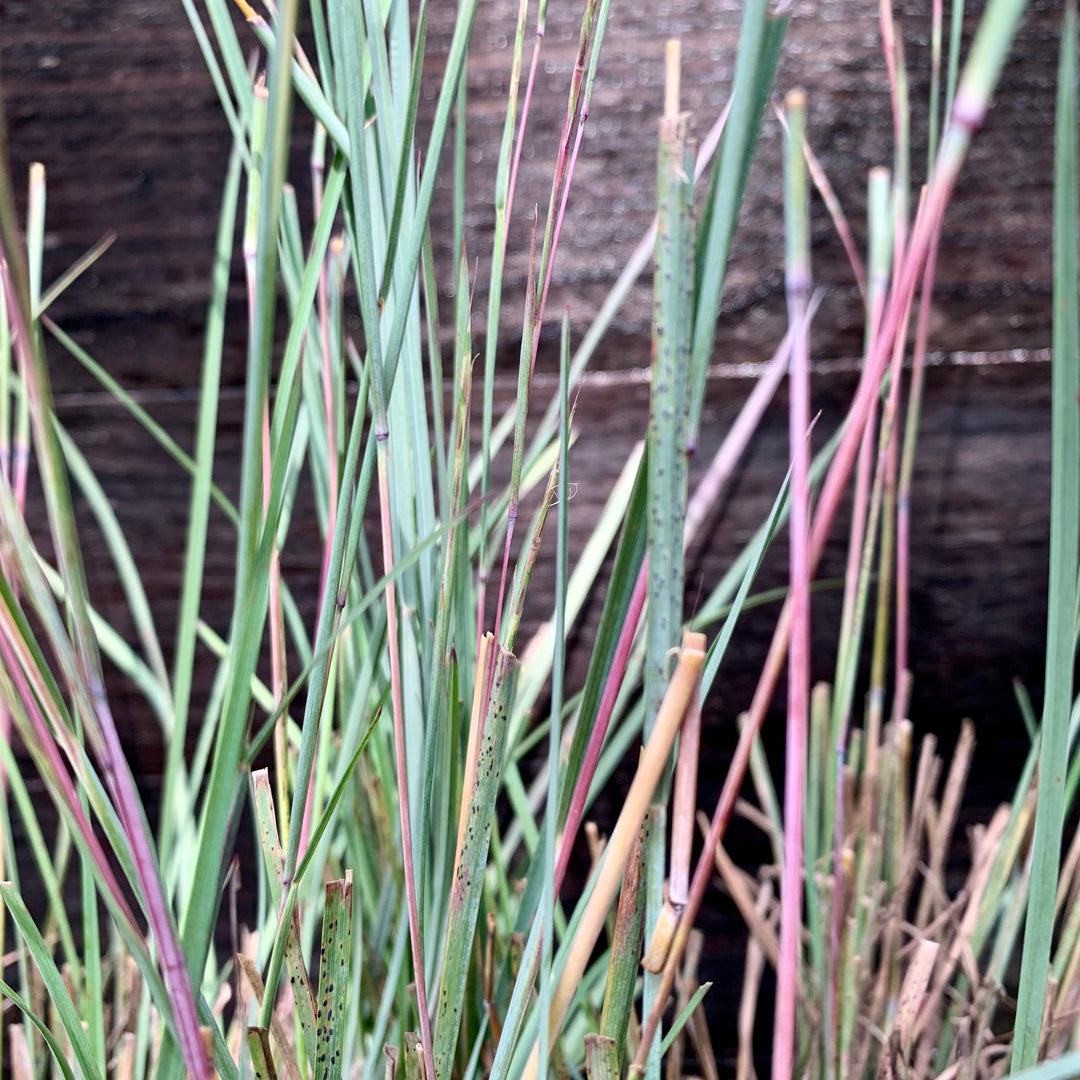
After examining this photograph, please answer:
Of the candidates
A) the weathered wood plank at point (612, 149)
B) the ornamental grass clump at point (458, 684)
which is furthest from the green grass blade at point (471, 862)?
the weathered wood plank at point (612, 149)

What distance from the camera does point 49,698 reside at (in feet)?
0.37

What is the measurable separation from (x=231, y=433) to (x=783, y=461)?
249 millimetres

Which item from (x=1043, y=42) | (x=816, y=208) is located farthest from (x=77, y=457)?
(x=1043, y=42)

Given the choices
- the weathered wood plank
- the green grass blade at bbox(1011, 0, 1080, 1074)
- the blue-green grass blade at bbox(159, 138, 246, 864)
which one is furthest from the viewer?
the weathered wood plank

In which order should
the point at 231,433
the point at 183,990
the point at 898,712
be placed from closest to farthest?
1. the point at 183,990
2. the point at 898,712
3. the point at 231,433

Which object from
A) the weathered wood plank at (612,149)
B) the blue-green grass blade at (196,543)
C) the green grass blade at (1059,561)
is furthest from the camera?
the weathered wood plank at (612,149)

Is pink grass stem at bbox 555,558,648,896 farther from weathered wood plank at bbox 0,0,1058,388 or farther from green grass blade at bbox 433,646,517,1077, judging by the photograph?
weathered wood plank at bbox 0,0,1058,388

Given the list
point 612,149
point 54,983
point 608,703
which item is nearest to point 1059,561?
point 608,703

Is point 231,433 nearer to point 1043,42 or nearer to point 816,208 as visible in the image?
point 816,208

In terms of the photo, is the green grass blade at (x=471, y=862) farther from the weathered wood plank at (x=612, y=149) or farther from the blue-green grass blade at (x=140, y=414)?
the weathered wood plank at (x=612, y=149)

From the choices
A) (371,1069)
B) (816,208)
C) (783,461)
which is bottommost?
(371,1069)

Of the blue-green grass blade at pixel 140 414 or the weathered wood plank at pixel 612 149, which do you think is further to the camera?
the weathered wood plank at pixel 612 149

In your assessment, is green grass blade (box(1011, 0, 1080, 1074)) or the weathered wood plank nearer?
green grass blade (box(1011, 0, 1080, 1074))

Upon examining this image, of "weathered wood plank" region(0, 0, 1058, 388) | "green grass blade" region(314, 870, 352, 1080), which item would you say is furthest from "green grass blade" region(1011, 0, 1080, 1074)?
"weathered wood plank" region(0, 0, 1058, 388)
